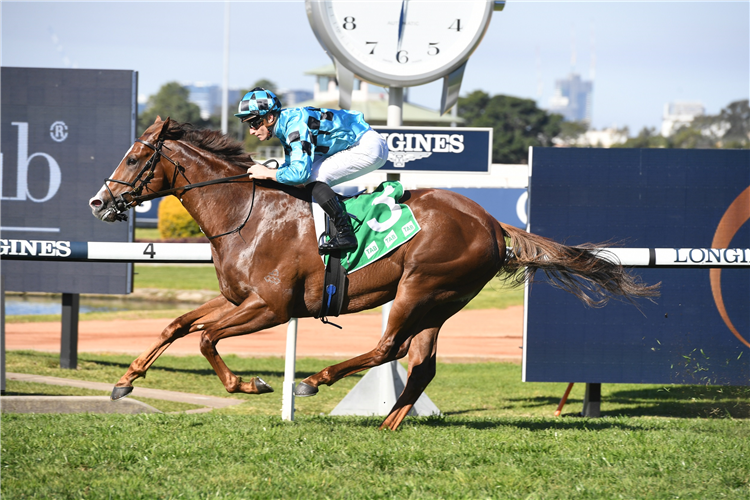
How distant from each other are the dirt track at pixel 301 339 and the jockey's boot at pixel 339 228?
733 cm

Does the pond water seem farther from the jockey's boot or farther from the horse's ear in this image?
the jockey's boot

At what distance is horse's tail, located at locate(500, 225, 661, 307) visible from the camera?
18.7 ft

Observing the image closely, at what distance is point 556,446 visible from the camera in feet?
16.1

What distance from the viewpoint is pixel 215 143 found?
5.61 metres

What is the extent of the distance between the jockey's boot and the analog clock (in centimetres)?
273

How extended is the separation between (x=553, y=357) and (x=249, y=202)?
3509 millimetres

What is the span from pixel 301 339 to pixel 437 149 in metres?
7.99

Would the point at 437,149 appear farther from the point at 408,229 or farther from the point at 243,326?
the point at 243,326

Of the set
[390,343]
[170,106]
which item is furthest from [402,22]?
[170,106]

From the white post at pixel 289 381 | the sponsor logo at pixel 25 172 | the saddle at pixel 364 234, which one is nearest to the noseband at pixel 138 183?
Result: the saddle at pixel 364 234

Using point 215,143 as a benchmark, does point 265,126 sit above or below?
above

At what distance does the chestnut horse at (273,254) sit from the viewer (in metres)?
5.09

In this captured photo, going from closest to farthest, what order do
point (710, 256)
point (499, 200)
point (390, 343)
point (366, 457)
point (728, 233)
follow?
1. point (366, 457)
2. point (390, 343)
3. point (710, 256)
4. point (728, 233)
5. point (499, 200)

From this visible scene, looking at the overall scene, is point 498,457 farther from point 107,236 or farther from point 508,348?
point 508,348
